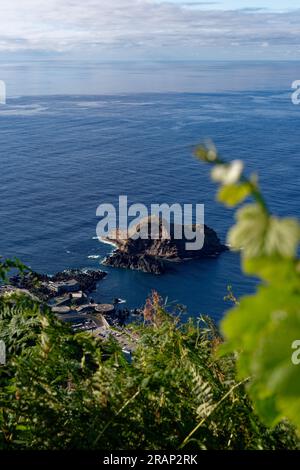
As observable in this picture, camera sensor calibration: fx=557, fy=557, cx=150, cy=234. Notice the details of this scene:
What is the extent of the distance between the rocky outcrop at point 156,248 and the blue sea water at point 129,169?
1.28 meters

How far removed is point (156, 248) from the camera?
2454 inches

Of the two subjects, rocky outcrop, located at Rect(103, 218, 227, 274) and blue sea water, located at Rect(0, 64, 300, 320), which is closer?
blue sea water, located at Rect(0, 64, 300, 320)

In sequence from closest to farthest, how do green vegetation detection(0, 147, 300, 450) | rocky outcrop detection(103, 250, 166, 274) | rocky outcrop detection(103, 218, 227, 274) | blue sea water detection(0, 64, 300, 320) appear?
green vegetation detection(0, 147, 300, 450) → blue sea water detection(0, 64, 300, 320) → rocky outcrop detection(103, 250, 166, 274) → rocky outcrop detection(103, 218, 227, 274)

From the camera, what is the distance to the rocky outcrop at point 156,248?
58406 mm

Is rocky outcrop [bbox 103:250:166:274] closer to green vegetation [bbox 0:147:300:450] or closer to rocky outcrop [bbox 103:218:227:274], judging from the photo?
rocky outcrop [bbox 103:218:227:274]

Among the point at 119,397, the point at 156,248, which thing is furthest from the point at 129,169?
the point at 119,397

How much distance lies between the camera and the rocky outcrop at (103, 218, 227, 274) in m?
58.4

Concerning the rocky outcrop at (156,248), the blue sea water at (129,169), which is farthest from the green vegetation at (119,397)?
the rocky outcrop at (156,248)

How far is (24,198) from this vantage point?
73750 mm

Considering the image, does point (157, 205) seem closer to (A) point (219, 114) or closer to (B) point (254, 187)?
(A) point (219, 114)

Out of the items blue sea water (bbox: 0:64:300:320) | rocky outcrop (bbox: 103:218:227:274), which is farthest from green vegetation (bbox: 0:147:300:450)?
rocky outcrop (bbox: 103:218:227:274)

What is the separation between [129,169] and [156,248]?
27825 millimetres

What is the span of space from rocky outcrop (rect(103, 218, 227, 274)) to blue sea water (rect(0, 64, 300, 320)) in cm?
128

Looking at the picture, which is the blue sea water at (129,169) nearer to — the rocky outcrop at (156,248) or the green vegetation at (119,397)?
the rocky outcrop at (156,248)
